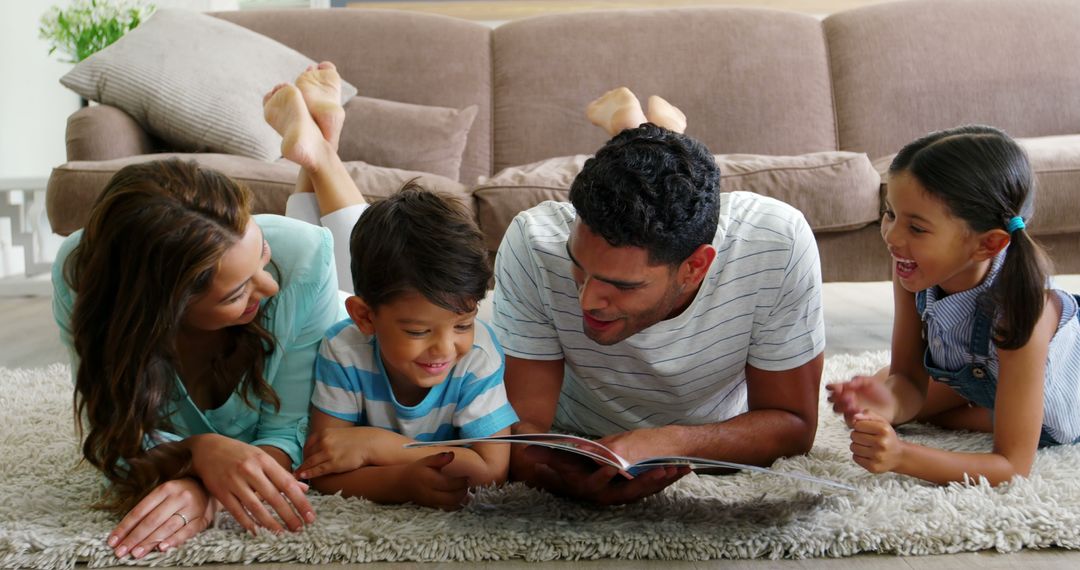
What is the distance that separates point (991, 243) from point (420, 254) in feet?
A: 2.58

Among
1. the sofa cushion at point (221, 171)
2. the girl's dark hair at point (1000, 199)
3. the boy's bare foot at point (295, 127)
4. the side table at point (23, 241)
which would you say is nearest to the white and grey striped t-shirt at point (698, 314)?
the girl's dark hair at point (1000, 199)

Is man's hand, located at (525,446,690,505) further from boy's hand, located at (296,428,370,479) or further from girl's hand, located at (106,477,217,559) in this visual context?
girl's hand, located at (106,477,217,559)

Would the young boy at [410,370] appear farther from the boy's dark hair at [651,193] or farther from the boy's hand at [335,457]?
the boy's dark hair at [651,193]

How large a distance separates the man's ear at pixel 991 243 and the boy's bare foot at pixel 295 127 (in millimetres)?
1150

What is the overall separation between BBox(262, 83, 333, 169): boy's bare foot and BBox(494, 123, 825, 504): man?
601 mm

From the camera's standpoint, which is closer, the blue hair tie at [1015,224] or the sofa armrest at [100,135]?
the blue hair tie at [1015,224]

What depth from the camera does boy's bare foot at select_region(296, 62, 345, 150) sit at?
194cm

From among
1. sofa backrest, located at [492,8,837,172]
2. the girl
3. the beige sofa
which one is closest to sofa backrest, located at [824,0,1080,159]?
the beige sofa

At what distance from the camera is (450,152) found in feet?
8.86

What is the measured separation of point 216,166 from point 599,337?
4.29 feet

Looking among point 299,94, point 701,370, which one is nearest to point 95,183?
point 299,94

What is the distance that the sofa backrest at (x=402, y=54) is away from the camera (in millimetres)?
2891

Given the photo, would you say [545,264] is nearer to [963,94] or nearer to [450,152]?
[450,152]

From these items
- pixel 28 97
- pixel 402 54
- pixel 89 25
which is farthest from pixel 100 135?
pixel 28 97
